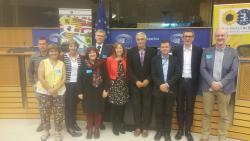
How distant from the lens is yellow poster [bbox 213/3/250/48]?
6117 millimetres

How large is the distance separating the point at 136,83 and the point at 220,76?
1.12m

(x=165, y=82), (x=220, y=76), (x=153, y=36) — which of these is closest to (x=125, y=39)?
(x=153, y=36)

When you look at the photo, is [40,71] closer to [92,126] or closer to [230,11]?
[92,126]

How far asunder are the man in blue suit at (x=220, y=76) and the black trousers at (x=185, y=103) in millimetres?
200

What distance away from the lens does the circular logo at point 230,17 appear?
243 inches

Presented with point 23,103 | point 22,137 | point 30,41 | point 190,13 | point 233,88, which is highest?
point 190,13

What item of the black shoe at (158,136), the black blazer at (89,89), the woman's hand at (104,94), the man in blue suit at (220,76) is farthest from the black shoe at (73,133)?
the man in blue suit at (220,76)

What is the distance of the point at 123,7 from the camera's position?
1005cm

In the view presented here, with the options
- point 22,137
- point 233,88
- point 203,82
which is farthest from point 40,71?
point 233,88

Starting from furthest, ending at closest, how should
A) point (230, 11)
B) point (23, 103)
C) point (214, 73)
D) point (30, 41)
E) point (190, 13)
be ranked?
point (190, 13) → point (30, 41) → point (230, 11) → point (23, 103) → point (214, 73)

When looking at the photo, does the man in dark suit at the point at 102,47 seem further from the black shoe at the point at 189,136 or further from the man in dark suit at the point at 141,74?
the black shoe at the point at 189,136

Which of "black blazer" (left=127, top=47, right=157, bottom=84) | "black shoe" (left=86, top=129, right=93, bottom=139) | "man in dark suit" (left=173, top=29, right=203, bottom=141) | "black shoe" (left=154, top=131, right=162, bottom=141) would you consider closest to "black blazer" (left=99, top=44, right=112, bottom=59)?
"black blazer" (left=127, top=47, right=157, bottom=84)

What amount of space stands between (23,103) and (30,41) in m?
3.21

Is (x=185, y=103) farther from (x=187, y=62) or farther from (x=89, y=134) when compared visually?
(x=89, y=134)
